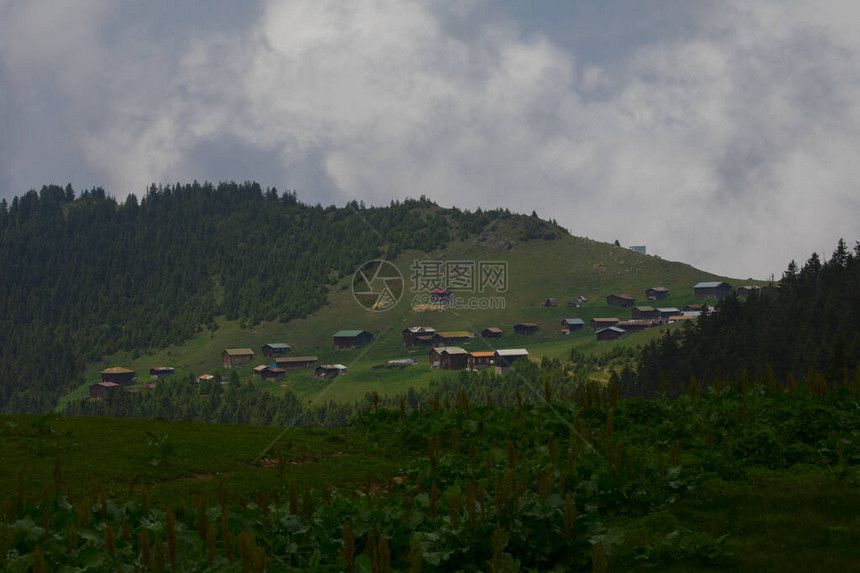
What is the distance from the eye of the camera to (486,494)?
1139 cm

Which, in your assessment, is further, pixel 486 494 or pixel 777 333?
pixel 777 333

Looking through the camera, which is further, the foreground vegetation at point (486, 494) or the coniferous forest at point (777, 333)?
the coniferous forest at point (777, 333)

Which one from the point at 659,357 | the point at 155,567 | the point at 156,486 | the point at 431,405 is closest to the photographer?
the point at 155,567

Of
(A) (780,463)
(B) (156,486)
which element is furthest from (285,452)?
(A) (780,463)

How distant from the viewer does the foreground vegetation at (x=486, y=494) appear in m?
9.13

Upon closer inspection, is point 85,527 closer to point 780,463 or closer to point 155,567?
point 155,567

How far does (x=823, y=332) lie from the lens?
85750mm

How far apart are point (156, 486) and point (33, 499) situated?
2195 mm

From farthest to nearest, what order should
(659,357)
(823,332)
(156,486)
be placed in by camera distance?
(659,357) < (823,332) < (156,486)

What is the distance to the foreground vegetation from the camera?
9133 millimetres

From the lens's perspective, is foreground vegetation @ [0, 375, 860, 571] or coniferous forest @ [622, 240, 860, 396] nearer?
foreground vegetation @ [0, 375, 860, 571]

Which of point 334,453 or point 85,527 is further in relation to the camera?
point 334,453

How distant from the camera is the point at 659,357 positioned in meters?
116

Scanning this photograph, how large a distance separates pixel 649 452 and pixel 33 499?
11.1 metres
